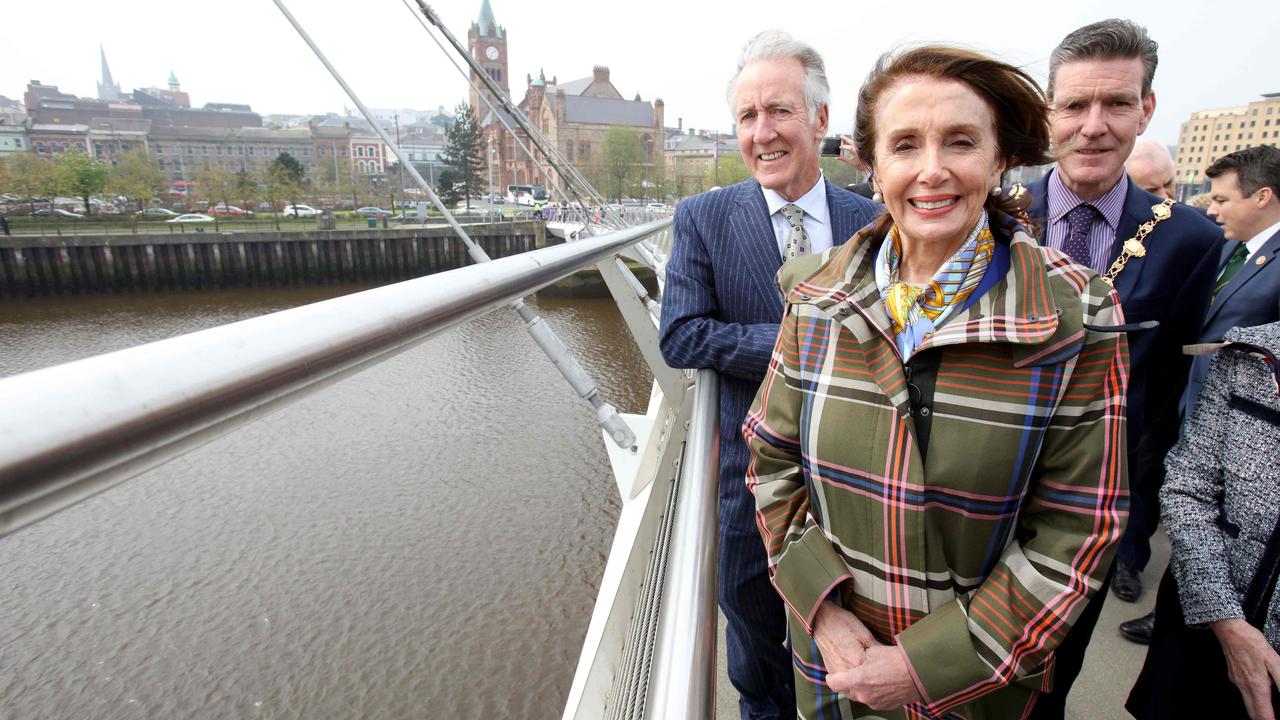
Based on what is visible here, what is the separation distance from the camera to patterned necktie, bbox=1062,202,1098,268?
1813 mm

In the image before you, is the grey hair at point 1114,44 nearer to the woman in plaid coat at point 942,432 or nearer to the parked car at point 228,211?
the woman in plaid coat at point 942,432

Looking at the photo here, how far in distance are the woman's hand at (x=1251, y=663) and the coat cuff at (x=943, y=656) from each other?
79 centimetres

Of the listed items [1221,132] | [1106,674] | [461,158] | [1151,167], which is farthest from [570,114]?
[1106,674]

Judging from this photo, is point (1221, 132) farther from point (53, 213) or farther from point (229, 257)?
point (53, 213)

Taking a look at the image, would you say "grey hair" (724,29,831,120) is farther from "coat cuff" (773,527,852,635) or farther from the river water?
the river water

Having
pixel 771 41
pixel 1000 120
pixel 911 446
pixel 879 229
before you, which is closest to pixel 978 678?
pixel 911 446

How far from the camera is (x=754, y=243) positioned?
170 centimetres

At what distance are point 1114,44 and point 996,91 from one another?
94 centimetres

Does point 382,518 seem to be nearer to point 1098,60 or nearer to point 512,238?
point 1098,60

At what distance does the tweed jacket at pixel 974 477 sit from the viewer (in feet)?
3.17

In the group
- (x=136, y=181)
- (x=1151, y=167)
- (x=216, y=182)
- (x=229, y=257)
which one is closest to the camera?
(x=1151, y=167)

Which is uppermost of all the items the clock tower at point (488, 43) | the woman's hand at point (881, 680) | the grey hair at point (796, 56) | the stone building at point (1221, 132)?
the clock tower at point (488, 43)

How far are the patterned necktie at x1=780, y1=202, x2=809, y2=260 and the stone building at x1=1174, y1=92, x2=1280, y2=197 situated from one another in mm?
67005

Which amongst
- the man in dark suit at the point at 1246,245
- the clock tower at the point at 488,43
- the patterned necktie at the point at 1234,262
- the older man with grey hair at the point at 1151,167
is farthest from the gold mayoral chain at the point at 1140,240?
the clock tower at the point at 488,43
